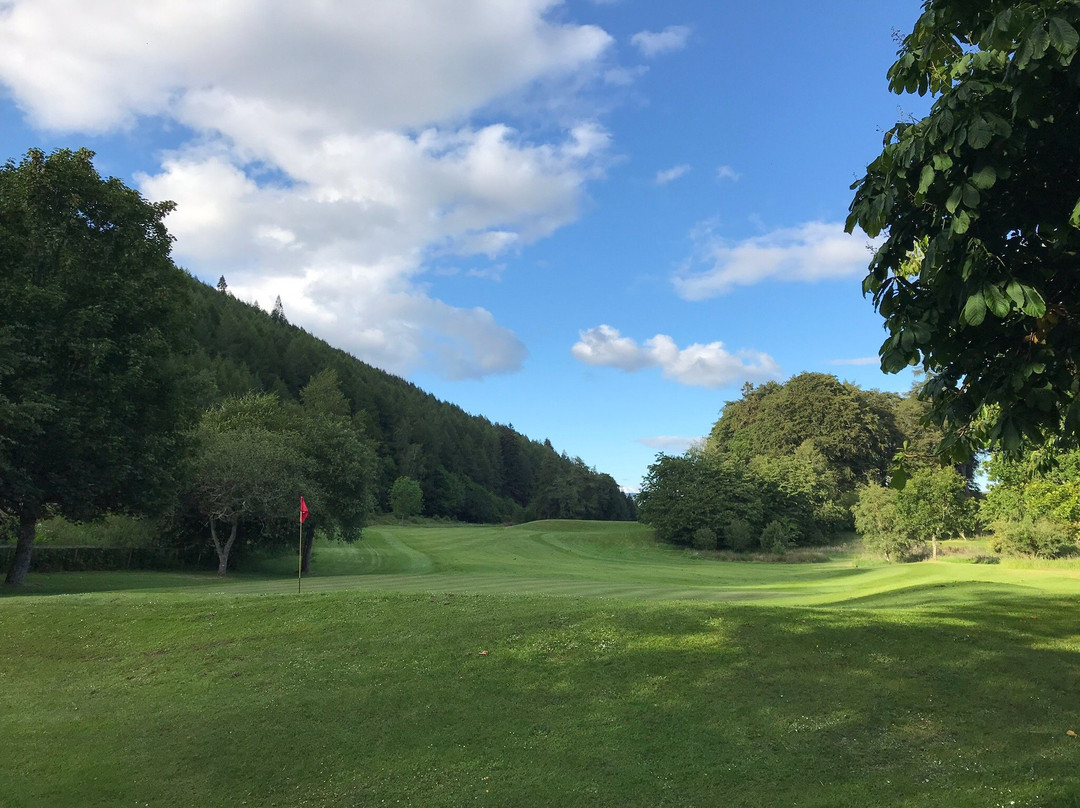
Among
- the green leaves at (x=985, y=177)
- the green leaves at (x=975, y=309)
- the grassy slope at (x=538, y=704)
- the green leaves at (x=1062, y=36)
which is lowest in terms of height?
the grassy slope at (x=538, y=704)

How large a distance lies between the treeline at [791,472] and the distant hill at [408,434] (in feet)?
153

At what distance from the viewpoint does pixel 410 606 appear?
449 inches

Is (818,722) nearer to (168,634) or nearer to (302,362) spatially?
(168,634)

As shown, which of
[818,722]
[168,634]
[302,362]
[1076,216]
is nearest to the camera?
[1076,216]

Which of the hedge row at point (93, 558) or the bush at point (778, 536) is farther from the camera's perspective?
the bush at point (778, 536)

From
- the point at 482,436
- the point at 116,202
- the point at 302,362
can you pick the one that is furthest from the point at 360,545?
the point at 482,436

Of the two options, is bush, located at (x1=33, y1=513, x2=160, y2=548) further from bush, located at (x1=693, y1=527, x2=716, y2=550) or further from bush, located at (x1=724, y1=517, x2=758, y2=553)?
bush, located at (x1=724, y1=517, x2=758, y2=553)

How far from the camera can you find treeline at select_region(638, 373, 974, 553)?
5553 cm

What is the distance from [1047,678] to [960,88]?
648 cm

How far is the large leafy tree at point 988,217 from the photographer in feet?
16.1

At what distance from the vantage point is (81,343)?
2261 cm

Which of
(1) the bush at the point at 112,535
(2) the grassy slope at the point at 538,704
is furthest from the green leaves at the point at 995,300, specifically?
(1) the bush at the point at 112,535

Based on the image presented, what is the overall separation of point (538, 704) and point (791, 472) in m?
56.9

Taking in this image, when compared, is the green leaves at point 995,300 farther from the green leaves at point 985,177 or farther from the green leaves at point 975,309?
the green leaves at point 985,177
